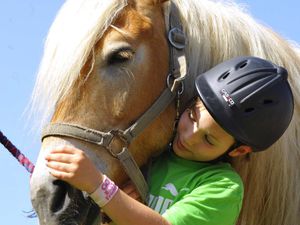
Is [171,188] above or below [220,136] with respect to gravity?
below

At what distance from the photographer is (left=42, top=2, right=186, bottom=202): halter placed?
3.53 meters

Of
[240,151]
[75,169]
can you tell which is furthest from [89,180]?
[240,151]

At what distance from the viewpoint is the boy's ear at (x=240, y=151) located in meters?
Answer: 3.61

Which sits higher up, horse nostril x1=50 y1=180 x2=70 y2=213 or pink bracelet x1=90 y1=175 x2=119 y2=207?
pink bracelet x1=90 y1=175 x2=119 y2=207

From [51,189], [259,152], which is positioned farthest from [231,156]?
[51,189]

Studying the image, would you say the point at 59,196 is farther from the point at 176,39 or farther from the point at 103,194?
the point at 176,39

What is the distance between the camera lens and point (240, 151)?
3.64 meters

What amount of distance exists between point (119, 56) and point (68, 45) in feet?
0.87

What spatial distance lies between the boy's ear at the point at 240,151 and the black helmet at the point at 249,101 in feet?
0.15

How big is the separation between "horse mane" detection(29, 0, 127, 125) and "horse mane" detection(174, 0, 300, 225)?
18.2 inches

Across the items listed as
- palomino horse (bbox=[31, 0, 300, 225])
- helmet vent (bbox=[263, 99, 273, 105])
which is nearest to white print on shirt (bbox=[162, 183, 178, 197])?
palomino horse (bbox=[31, 0, 300, 225])

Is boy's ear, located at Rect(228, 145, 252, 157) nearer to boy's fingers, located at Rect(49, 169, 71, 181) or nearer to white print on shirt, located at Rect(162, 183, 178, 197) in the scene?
white print on shirt, located at Rect(162, 183, 178, 197)

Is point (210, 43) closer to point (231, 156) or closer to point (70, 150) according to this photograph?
point (231, 156)

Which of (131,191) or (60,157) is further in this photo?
(131,191)
